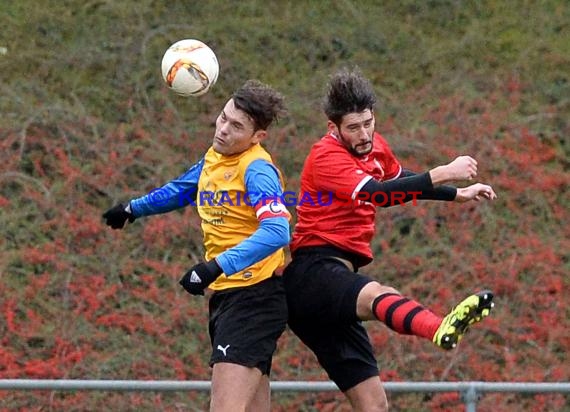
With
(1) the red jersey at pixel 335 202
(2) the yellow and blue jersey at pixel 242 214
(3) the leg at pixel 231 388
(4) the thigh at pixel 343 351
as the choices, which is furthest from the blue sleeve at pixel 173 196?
(3) the leg at pixel 231 388

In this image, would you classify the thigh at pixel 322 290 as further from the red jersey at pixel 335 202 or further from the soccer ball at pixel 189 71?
the soccer ball at pixel 189 71

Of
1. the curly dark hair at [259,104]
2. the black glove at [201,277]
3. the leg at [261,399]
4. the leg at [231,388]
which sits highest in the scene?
the curly dark hair at [259,104]

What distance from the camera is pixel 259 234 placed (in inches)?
197

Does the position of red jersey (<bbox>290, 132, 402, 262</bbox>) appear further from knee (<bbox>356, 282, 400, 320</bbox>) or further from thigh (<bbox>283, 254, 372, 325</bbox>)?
knee (<bbox>356, 282, 400, 320</bbox>)

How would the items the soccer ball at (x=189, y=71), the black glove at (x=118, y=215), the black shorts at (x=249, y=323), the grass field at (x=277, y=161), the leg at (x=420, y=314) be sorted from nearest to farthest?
the leg at (x=420, y=314), the black shorts at (x=249, y=323), the soccer ball at (x=189, y=71), the black glove at (x=118, y=215), the grass field at (x=277, y=161)

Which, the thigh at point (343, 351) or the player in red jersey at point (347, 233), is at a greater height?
the player in red jersey at point (347, 233)

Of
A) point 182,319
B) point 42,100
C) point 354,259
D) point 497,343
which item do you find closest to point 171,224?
point 182,319

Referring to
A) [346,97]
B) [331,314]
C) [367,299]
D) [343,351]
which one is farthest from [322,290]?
[346,97]

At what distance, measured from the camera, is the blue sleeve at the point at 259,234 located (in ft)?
16.3

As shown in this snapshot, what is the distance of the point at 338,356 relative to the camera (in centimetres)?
543

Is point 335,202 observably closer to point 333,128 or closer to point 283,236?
point 333,128

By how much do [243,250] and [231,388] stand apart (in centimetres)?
59

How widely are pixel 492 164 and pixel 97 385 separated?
14.2 ft

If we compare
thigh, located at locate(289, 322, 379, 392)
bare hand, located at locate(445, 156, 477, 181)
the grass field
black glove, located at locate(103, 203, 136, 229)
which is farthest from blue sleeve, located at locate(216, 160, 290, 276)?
the grass field
